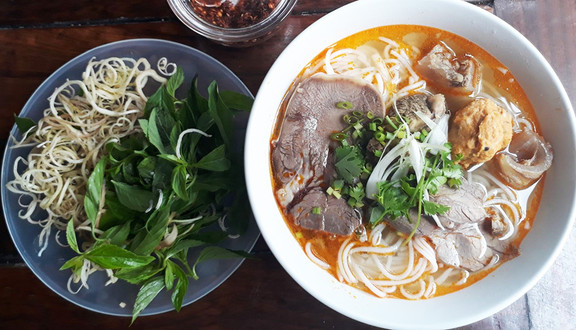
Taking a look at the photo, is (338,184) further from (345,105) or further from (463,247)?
(463,247)

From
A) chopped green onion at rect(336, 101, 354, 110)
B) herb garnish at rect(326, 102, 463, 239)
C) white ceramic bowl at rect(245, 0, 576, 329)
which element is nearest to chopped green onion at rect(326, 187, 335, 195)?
herb garnish at rect(326, 102, 463, 239)

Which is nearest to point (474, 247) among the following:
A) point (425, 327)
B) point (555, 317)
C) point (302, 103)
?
point (425, 327)

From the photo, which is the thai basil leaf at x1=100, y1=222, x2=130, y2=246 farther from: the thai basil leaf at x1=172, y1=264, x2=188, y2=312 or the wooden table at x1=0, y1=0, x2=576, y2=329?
the wooden table at x1=0, y1=0, x2=576, y2=329

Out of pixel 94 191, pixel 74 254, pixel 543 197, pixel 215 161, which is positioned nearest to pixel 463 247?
pixel 543 197

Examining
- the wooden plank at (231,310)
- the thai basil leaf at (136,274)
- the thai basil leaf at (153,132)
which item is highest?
the thai basil leaf at (153,132)

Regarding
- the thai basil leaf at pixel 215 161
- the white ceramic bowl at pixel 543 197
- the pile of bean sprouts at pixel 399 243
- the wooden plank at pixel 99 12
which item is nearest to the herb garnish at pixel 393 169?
the pile of bean sprouts at pixel 399 243

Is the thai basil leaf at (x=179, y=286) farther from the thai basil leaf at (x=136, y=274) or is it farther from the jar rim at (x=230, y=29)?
the jar rim at (x=230, y=29)
